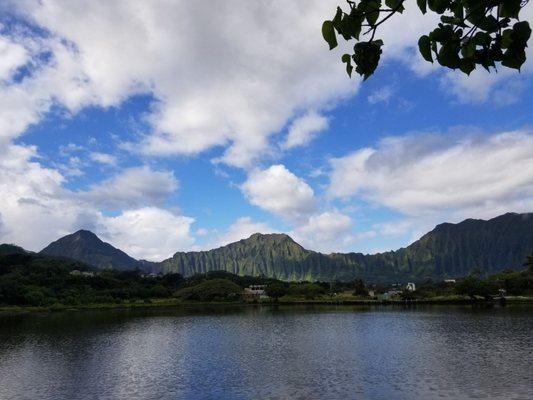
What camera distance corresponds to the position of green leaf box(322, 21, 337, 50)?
12.5 ft

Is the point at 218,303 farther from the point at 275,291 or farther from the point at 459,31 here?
the point at 459,31

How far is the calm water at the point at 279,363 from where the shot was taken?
109 feet

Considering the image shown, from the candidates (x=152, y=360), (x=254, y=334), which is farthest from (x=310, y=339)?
(x=152, y=360)

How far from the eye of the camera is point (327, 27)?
3.82 m

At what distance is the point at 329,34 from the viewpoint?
151 inches

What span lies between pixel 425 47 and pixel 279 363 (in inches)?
1754

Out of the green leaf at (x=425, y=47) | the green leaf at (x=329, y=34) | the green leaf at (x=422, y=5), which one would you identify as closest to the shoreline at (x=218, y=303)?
the green leaf at (x=425, y=47)

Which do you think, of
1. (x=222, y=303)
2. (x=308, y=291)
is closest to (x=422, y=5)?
(x=308, y=291)

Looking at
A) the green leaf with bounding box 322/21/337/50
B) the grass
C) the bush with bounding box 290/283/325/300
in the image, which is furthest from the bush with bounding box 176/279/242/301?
the green leaf with bounding box 322/21/337/50

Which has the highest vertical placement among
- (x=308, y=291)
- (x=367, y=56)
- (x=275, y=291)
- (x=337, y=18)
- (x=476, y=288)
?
(x=275, y=291)

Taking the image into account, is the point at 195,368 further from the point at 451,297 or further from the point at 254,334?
the point at 451,297

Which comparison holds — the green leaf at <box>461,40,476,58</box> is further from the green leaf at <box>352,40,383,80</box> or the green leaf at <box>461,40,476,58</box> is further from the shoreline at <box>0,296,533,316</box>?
the shoreline at <box>0,296,533,316</box>

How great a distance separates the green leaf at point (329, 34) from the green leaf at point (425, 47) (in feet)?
2.40

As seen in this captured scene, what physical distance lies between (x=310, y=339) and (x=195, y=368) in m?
23.3
